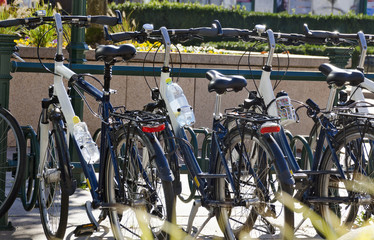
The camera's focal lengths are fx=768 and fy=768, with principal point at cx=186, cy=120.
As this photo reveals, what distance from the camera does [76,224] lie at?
19.0 feet

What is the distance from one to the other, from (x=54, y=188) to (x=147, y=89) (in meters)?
4.45

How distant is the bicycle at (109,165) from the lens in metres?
4.44

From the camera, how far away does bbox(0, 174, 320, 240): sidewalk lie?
17.8ft

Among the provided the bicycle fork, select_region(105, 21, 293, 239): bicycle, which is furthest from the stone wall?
select_region(105, 21, 293, 239): bicycle

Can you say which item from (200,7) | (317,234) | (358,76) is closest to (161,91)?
(358,76)

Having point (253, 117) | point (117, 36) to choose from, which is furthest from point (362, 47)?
point (117, 36)

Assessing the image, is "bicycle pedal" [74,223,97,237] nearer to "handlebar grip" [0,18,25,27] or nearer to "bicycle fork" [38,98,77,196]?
"bicycle fork" [38,98,77,196]

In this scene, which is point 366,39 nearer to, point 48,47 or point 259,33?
point 259,33

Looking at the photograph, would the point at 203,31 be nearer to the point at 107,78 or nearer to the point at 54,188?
the point at 107,78

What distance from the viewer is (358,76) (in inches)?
191

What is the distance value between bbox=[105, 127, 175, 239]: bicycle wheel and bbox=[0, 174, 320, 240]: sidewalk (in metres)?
0.43

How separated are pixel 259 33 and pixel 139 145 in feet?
4.32

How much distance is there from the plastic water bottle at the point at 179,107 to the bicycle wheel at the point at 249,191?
0.94ft

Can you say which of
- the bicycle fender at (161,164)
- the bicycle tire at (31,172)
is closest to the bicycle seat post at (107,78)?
the bicycle fender at (161,164)
